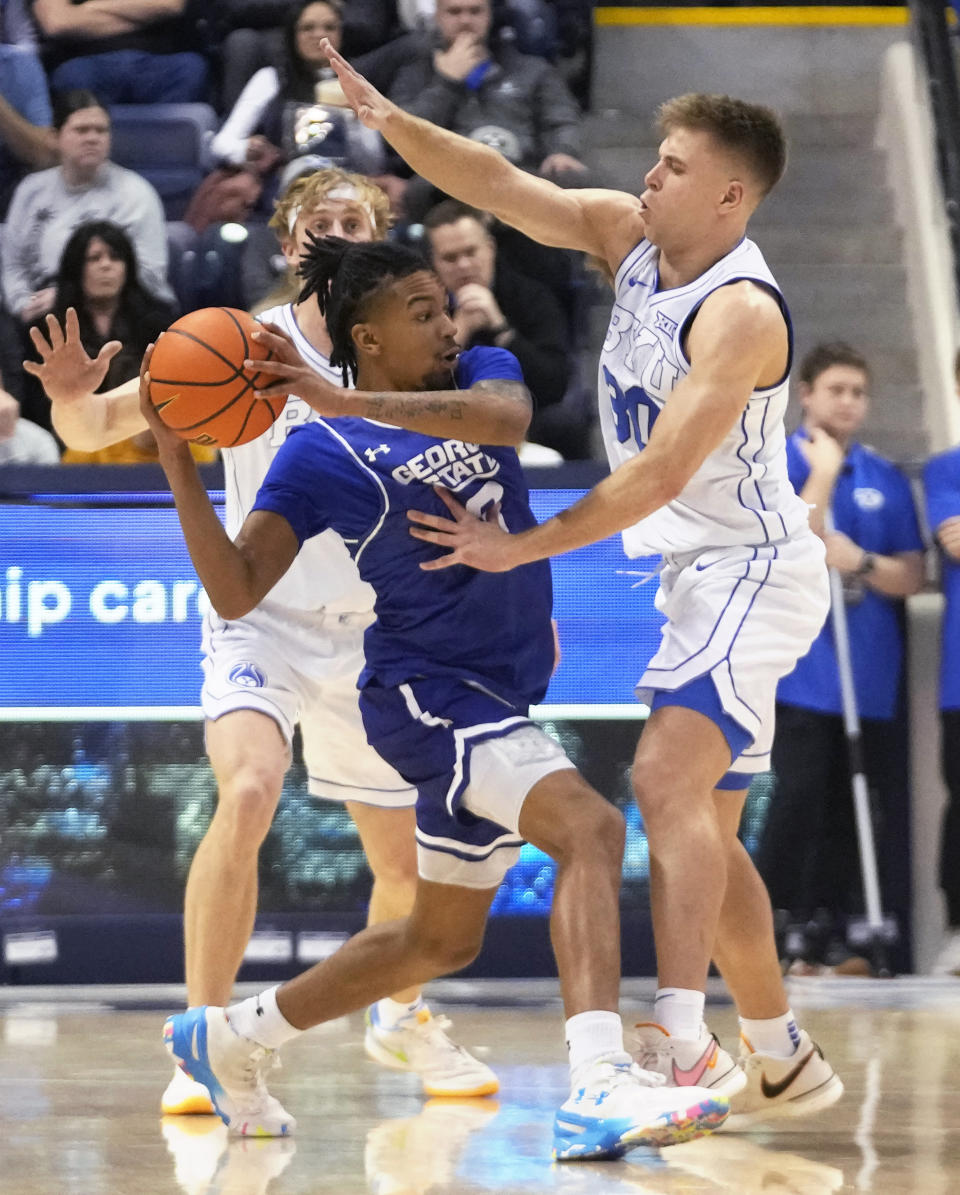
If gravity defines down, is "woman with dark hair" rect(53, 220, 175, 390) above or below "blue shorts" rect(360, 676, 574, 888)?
above

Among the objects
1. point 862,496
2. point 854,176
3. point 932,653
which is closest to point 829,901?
point 932,653

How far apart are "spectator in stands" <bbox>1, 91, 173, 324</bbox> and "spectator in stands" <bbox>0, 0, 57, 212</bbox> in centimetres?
51

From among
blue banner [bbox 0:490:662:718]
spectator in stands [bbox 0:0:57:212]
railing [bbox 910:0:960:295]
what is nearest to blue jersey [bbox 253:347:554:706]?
blue banner [bbox 0:490:662:718]

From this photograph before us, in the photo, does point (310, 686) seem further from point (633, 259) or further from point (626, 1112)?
point (626, 1112)

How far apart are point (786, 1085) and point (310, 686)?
1476 millimetres

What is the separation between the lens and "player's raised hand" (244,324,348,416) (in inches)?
132

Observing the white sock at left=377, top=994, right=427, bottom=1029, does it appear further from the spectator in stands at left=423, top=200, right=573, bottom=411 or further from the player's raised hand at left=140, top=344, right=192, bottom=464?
the spectator in stands at left=423, top=200, right=573, bottom=411

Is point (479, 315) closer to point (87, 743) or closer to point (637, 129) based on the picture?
point (87, 743)

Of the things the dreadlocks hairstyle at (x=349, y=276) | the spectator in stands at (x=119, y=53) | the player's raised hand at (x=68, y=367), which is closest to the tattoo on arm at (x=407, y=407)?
the dreadlocks hairstyle at (x=349, y=276)

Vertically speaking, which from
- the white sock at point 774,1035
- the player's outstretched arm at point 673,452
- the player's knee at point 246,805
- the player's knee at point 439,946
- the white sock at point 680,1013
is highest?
the player's outstretched arm at point 673,452

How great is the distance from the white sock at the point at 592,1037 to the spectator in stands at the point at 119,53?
22.9 ft

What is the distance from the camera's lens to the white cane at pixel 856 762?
6.29 metres

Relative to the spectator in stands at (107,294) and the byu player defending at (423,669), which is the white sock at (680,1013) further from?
the spectator in stands at (107,294)

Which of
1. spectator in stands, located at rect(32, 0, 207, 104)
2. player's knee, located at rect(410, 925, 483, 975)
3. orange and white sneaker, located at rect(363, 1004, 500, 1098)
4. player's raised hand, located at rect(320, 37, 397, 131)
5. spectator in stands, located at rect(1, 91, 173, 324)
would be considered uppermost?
spectator in stands, located at rect(32, 0, 207, 104)
